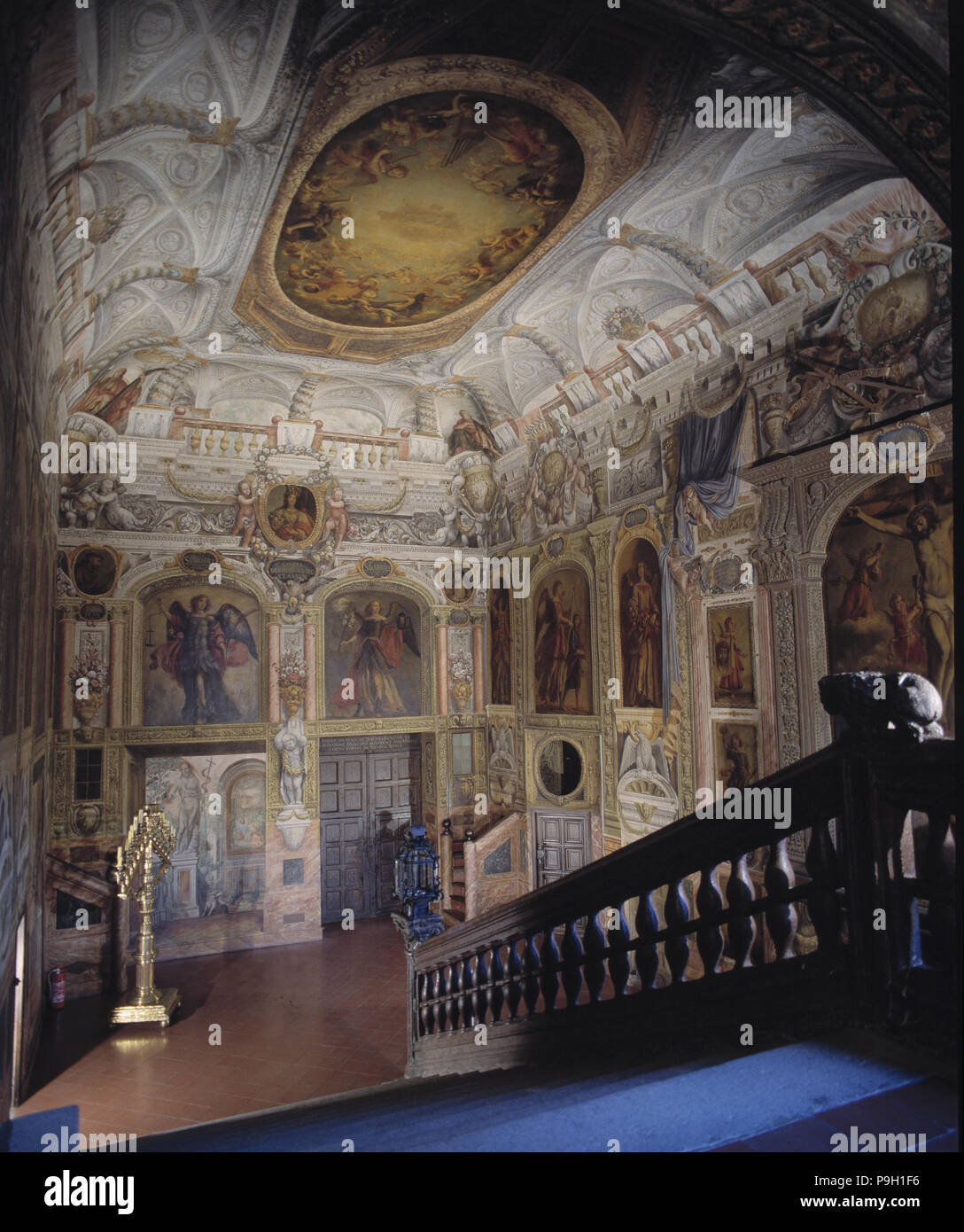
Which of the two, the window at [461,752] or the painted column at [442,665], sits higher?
the painted column at [442,665]

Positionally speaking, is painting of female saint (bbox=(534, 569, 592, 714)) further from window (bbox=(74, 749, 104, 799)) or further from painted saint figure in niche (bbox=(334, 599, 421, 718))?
window (bbox=(74, 749, 104, 799))

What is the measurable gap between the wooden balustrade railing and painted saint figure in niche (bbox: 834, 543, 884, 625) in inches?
220

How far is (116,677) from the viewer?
14133 millimetres

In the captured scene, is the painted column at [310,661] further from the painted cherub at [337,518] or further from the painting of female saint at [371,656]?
the painted cherub at [337,518]

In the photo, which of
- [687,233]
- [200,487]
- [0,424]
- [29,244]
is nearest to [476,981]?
[0,424]

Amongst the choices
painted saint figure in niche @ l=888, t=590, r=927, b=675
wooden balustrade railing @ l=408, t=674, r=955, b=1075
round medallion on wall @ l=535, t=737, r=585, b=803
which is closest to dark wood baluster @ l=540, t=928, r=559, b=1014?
wooden balustrade railing @ l=408, t=674, r=955, b=1075

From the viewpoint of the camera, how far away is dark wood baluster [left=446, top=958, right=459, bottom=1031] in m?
6.04

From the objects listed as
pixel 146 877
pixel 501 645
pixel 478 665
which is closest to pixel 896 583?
pixel 501 645

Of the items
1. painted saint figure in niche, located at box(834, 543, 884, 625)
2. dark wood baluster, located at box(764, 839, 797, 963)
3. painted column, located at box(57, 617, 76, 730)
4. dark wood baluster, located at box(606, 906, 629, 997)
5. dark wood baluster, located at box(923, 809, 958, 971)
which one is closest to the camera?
dark wood baluster, located at box(923, 809, 958, 971)

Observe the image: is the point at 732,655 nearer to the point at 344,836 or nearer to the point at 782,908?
the point at 782,908

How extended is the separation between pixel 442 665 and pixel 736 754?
7621mm

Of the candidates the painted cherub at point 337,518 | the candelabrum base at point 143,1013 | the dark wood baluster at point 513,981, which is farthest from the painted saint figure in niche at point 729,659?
the candelabrum base at point 143,1013

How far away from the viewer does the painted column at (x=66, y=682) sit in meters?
13.7

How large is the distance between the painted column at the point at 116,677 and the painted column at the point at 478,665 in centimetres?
683
